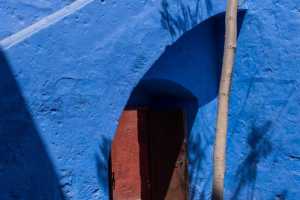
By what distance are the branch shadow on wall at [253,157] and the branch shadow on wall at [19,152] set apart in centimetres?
255

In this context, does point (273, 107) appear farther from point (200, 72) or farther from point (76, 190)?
point (76, 190)

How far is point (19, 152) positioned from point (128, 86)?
1077 mm

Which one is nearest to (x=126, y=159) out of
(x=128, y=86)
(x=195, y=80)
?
(x=195, y=80)

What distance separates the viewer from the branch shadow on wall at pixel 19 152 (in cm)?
354

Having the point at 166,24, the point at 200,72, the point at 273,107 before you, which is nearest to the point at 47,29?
the point at 166,24

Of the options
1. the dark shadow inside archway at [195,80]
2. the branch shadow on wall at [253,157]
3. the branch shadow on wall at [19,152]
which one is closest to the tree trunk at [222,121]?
the branch shadow on wall at [19,152]

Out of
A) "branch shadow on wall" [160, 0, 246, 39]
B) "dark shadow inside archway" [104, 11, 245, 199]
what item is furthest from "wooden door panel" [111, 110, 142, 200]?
"branch shadow on wall" [160, 0, 246, 39]

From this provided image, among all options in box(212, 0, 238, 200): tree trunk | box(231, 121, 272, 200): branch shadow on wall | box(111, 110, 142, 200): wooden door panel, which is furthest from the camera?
box(111, 110, 142, 200): wooden door panel

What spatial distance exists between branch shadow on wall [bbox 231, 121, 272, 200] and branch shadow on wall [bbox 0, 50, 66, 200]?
2554 millimetres

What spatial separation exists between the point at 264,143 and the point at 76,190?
237 cm

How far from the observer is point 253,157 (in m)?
5.51

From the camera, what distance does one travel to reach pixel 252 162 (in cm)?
552

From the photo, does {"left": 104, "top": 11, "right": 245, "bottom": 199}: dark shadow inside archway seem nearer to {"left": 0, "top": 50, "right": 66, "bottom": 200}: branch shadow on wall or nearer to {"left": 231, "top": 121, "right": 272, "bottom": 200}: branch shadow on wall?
{"left": 231, "top": 121, "right": 272, "bottom": 200}: branch shadow on wall

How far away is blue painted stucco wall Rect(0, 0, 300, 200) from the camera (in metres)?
3.67
